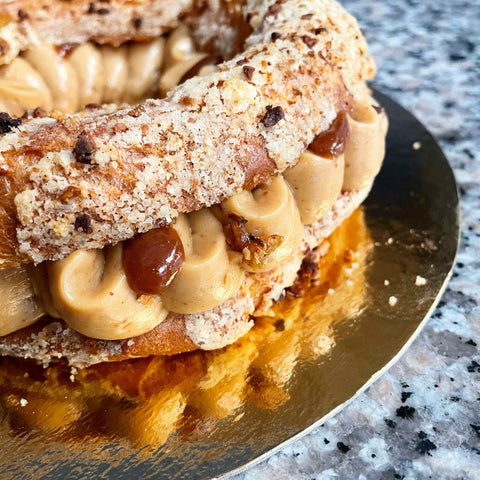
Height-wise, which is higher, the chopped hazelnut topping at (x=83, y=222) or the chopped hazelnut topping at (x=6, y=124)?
the chopped hazelnut topping at (x=6, y=124)

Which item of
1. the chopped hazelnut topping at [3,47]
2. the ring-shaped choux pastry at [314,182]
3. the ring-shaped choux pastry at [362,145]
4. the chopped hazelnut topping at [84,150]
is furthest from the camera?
the chopped hazelnut topping at [3,47]

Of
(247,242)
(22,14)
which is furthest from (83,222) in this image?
(22,14)

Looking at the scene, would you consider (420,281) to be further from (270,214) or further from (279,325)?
(270,214)

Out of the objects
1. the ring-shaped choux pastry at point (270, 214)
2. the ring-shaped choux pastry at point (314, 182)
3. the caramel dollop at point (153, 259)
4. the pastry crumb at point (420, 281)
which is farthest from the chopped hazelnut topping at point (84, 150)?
the pastry crumb at point (420, 281)

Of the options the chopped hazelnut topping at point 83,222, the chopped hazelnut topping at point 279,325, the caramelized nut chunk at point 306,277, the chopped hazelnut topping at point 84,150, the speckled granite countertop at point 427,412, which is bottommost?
the speckled granite countertop at point 427,412

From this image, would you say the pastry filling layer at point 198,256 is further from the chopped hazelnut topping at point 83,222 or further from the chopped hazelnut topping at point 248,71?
the chopped hazelnut topping at point 248,71

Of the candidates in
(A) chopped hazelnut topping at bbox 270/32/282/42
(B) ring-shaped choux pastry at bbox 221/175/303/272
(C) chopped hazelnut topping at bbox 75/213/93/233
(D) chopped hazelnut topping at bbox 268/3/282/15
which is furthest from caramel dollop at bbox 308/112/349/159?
(C) chopped hazelnut topping at bbox 75/213/93/233

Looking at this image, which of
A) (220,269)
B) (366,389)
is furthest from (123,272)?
(366,389)

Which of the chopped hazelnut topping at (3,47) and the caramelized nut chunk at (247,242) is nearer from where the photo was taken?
the caramelized nut chunk at (247,242)
